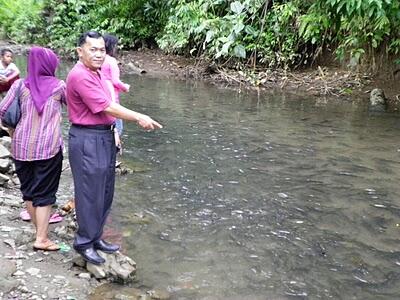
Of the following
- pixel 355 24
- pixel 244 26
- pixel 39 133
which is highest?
pixel 355 24

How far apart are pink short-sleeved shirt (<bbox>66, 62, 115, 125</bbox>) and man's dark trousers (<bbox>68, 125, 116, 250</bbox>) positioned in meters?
0.07

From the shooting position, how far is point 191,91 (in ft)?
42.0

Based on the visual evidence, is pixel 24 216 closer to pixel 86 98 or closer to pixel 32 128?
pixel 32 128

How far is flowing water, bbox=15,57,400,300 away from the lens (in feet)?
12.9

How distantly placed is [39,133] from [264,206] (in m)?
2.56

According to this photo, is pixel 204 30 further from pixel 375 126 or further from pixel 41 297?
pixel 41 297

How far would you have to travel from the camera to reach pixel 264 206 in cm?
543

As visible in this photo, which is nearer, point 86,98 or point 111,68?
point 86,98

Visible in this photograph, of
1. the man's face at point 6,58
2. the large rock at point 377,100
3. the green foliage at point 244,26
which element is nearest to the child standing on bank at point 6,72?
the man's face at point 6,58

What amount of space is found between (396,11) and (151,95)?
19.3 ft

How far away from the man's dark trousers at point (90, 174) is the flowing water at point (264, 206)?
1.82 ft

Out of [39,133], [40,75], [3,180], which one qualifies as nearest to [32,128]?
[39,133]

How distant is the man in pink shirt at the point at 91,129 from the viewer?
3.42 m

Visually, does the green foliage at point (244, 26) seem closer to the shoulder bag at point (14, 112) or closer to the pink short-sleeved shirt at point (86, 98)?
the pink short-sleeved shirt at point (86, 98)
